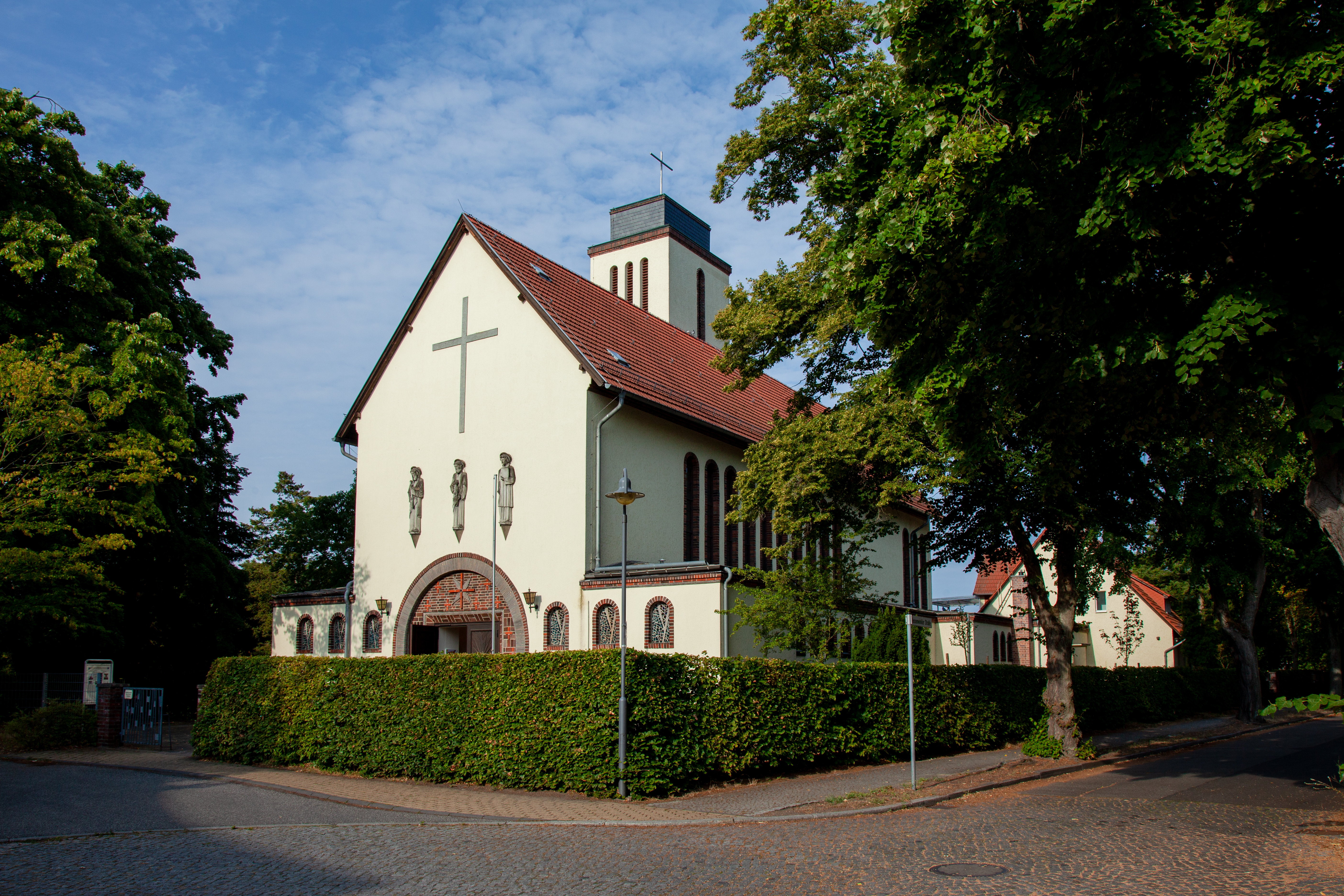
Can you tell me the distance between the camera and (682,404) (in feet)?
74.6

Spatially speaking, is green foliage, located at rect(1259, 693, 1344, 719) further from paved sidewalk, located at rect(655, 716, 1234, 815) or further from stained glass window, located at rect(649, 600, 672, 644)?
stained glass window, located at rect(649, 600, 672, 644)

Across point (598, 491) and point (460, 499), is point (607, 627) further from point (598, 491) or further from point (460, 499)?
point (460, 499)

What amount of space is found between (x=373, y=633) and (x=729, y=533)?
9.00m

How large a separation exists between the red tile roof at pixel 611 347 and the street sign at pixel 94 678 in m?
7.78

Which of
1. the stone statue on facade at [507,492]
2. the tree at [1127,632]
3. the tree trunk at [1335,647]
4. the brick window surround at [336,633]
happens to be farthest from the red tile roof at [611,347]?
the tree trunk at [1335,647]

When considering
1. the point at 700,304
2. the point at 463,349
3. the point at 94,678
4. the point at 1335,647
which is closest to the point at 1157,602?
the point at 1335,647

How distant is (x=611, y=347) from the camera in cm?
2292

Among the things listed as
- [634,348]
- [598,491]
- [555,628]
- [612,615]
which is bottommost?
[555,628]

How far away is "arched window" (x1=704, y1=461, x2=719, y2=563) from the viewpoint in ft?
76.2

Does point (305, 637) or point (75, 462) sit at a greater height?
point (75, 462)

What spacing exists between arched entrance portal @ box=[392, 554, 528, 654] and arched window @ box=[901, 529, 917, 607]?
16830 mm

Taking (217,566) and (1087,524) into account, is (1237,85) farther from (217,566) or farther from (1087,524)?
(217,566)

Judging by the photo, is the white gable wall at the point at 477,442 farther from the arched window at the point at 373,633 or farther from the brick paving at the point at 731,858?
the brick paving at the point at 731,858

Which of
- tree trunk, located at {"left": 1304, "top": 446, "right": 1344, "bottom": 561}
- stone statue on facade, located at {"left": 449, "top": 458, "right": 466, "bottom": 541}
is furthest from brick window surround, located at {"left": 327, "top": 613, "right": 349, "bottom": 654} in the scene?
tree trunk, located at {"left": 1304, "top": 446, "right": 1344, "bottom": 561}
